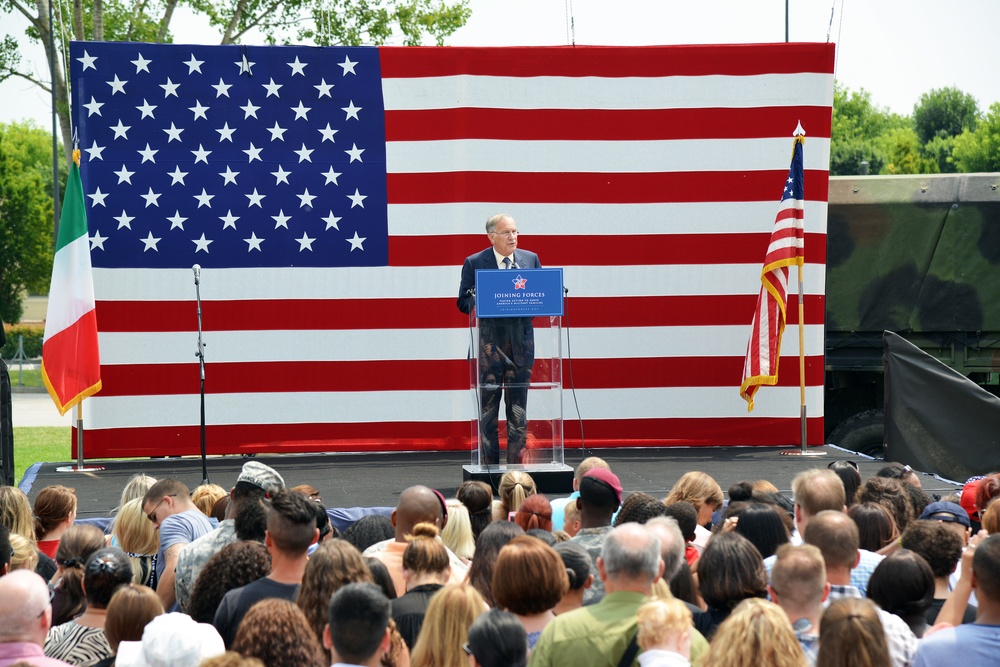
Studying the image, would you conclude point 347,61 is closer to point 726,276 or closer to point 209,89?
point 209,89

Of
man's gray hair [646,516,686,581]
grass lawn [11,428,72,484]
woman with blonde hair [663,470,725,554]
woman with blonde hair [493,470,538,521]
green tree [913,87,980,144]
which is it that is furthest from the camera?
green tree [913,87,980,144]

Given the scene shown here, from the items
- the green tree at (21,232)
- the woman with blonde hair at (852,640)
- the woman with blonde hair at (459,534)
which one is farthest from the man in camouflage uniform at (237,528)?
the green tree at (21,232)

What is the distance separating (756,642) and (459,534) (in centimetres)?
206

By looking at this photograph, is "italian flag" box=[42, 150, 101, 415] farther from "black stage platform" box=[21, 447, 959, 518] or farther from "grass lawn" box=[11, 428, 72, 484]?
"grass lawn" box=[11, 428, 72, 484]

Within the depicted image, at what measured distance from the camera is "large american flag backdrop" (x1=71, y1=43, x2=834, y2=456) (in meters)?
9.39

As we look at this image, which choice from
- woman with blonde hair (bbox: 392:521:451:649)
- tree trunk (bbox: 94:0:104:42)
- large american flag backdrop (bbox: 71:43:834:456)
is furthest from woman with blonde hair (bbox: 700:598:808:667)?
tree trunk (bbox: 94:0:104:42)

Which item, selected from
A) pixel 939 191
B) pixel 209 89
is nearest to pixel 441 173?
pixel 209 89

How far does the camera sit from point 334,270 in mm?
9586

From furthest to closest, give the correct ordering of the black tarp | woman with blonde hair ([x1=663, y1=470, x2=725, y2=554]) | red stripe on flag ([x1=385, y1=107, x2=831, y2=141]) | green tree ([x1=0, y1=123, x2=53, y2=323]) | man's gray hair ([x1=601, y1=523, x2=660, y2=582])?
green tree ([x1=0, y1=123, x2=53, y2=323])
red stripe on flag ([x1=385, y1=107, x2=831, y2=141])
the black tarp
woman with blonde hair ([x1=663, y1=470, x2=725, y2=554])
man's gray hair ([x1=601, y1=523, x2=660, y2=582])

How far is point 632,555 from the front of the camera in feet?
10.3

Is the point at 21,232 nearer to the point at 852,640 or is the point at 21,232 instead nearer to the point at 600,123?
the point at 600,123

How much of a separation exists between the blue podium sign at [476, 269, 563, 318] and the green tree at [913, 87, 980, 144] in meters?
45.4

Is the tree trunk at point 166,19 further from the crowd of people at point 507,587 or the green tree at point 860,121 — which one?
the green tree at point 860,121

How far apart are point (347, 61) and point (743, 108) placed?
10.6 ft
